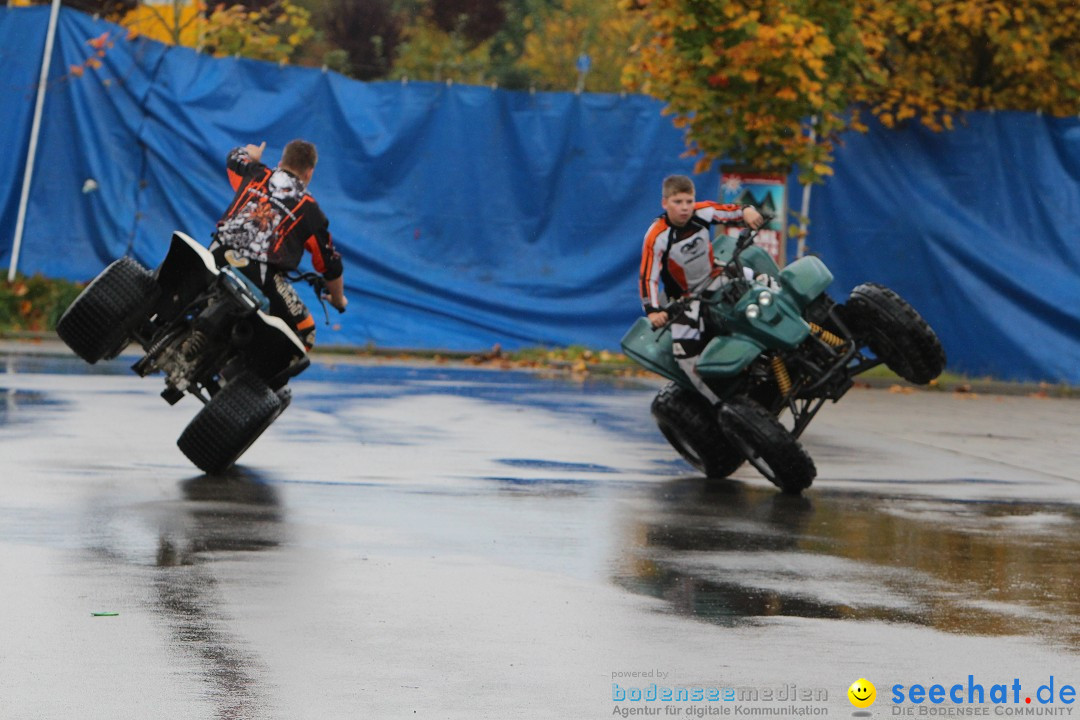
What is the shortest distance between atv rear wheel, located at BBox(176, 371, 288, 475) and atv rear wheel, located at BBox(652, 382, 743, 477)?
2549 millimetres

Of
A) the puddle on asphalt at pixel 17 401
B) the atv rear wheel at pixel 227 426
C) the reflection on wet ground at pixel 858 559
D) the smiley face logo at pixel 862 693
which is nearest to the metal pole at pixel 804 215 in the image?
the puddle on asphalt at pixel 17 401

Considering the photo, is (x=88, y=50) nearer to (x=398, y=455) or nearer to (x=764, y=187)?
(x=764, y=187)

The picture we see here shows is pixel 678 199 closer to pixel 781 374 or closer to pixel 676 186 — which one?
pixel 676 186

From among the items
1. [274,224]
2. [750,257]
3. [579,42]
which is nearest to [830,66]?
[750,257]

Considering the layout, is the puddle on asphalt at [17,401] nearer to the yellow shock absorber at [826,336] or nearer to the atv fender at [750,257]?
the atv fender at [750,257]

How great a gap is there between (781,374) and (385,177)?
1034 cm

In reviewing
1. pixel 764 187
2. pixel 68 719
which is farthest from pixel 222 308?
pixel 764 187

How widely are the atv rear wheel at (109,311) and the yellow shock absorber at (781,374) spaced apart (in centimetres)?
371

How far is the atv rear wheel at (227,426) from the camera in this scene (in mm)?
10919

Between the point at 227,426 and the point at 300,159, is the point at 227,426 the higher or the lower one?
the lower one

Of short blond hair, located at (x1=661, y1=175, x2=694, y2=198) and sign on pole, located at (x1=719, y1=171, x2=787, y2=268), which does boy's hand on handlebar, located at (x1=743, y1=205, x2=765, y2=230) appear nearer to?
short blond hair, located at (x1=661, y1=175, x2=694, y2=198)

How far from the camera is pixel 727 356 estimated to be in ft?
38.1

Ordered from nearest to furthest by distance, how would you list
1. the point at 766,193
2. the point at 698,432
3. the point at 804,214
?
the point at 698,432 < the point at 766,193 < the point at 804,214

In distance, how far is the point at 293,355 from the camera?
11477 millimetres
